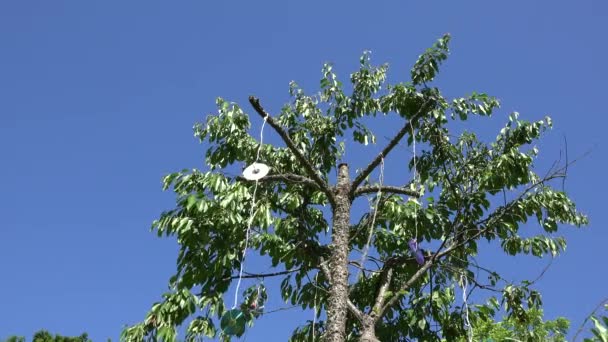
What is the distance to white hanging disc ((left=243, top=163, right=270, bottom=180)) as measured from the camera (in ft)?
12.5

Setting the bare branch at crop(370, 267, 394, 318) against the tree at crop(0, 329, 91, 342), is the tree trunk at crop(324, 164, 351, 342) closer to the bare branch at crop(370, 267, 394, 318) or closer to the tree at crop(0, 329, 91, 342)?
the bare branch at crop(370, 267, 394, 318)

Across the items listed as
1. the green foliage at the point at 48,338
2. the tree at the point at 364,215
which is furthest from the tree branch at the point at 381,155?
the green foliage at the point at 48,338

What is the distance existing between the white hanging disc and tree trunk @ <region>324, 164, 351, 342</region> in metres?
0.48

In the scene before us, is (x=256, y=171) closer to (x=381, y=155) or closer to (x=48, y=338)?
(x=381, y=155)

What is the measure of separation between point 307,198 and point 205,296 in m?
1.15

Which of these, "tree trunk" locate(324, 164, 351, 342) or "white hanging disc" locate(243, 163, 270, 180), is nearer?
"tree trunk" locate(324, 164, 351, 342)

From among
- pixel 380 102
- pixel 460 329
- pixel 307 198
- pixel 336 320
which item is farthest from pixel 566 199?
pixel 336 320

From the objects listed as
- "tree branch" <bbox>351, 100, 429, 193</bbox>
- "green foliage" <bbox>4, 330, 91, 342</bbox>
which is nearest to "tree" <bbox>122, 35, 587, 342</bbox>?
"tree branch" <bbox>351, 100, 429, 193</bbox>

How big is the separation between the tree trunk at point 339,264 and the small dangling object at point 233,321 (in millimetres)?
500

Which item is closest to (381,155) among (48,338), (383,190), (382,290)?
(383,190)

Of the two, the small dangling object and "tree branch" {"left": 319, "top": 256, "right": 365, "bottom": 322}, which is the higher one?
"tree branch" {"left": 319, "top": 256, "right": 365, "bottom": 322}

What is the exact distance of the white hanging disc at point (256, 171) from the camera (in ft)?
12.5

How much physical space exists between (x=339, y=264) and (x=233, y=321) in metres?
0.69

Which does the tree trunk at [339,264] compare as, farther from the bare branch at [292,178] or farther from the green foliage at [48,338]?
the green foliage at [48,338]
